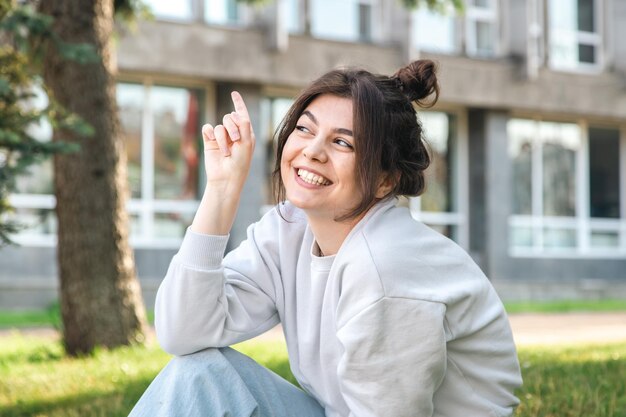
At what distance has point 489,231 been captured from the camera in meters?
19.8

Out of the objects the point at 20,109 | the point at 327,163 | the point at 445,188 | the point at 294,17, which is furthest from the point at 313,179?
the point at 445,188

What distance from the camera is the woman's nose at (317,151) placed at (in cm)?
281

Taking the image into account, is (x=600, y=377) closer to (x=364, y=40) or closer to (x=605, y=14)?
(x=364, y=40)

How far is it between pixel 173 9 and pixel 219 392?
1469 centimetres

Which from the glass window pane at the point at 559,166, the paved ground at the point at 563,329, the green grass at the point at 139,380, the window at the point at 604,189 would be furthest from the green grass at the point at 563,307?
the green grass at the point at 139,380

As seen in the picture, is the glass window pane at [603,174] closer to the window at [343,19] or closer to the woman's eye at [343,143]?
the window at [343,19]

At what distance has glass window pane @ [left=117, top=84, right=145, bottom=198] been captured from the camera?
1659 centimetres

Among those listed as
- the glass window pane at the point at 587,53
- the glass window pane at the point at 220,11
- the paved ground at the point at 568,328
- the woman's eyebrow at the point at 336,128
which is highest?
the glass window pane at the point at 220,11

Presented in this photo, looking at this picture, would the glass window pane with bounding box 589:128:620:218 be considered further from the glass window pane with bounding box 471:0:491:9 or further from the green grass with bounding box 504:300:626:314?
the green grass with bounding box 504:300:626:314

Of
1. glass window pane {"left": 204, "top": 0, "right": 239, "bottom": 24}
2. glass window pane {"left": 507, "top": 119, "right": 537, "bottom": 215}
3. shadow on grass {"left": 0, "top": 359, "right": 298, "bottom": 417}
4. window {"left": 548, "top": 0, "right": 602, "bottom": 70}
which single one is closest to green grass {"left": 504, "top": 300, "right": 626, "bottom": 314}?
glass window pane {"left": 507, "top": 119, "right": 537, "bottom": 215}

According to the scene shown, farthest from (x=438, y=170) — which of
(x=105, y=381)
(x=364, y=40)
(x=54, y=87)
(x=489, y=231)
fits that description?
(x=105, y=381)

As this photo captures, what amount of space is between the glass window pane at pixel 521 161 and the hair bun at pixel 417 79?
1846 cm

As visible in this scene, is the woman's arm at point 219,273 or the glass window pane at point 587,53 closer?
the woman's arm at point 219,273

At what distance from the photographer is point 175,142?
55.9 feet
